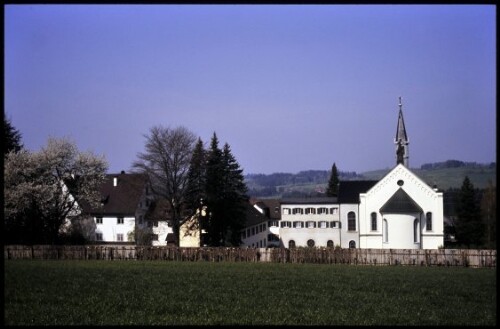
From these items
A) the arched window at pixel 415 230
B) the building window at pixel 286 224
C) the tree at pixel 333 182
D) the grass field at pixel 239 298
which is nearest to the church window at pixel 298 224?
the building window at pixel 286 224

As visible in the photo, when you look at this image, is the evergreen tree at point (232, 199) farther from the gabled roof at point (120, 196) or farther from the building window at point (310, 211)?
the building window at point (310, 211)

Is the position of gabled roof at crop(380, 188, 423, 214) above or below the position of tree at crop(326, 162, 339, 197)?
below

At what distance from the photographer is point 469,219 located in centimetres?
5756

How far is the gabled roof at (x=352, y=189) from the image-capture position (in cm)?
5834

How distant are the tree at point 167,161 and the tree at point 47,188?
5.82 m

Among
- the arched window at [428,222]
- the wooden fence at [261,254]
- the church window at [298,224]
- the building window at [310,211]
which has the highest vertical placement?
the building window at [310,211]

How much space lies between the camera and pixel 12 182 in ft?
135

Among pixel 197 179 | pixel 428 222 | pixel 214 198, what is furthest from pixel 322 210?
pixel 197 179

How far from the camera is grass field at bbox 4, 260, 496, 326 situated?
41.9 ft

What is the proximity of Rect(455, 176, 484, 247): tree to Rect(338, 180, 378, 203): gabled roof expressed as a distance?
10.0 metres

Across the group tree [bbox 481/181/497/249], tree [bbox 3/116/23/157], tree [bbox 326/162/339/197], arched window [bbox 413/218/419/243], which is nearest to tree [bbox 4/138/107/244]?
tree [bbox 3/116/23/157]

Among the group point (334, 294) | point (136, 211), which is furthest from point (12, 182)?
point (334, 294)

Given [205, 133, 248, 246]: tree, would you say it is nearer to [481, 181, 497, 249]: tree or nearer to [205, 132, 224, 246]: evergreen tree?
[205, 132, 224, 246]: evergreen tree

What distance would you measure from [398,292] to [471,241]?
43.4 m
